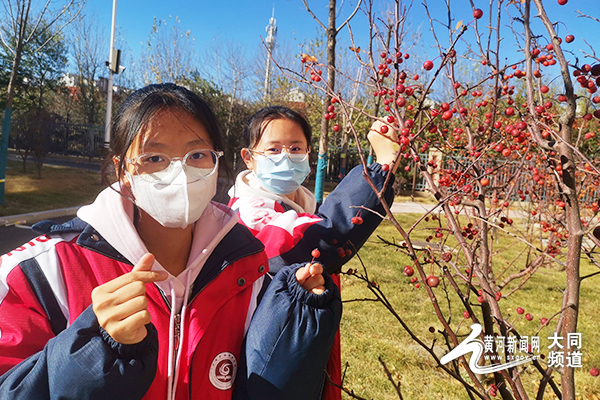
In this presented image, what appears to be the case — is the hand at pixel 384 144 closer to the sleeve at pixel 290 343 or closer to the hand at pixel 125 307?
the sleeve at pixel 290 343

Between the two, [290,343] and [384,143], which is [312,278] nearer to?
[290,343]

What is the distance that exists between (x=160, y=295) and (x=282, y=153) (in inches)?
43.7

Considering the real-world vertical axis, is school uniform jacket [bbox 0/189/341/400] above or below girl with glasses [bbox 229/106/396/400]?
below

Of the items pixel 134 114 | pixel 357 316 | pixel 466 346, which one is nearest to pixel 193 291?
pixel 134 114

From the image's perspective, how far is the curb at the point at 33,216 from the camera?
24.2ft

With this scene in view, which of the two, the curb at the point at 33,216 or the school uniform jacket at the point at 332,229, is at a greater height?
the school uniform jacket at the point at 332,229

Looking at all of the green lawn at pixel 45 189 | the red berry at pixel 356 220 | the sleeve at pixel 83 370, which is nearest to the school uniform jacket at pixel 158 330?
the sleeve at pixel 83 370

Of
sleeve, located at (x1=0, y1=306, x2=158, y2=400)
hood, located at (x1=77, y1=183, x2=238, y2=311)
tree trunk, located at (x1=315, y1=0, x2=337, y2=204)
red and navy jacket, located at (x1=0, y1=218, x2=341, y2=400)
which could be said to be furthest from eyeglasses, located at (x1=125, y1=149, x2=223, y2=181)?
tree trunk, located at (x1=315, y1=0, x2=337, y2=204)

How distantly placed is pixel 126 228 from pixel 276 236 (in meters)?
0.54

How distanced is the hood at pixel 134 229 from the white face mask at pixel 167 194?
0.06 meters

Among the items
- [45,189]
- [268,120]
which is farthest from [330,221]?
[45,189]

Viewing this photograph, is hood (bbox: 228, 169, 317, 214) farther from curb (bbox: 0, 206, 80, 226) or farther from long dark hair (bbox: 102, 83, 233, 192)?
curb (bbox: 0, 206, 80, 226)

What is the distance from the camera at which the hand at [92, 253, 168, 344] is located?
85 cm

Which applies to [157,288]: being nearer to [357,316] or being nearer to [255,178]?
[255,178]
